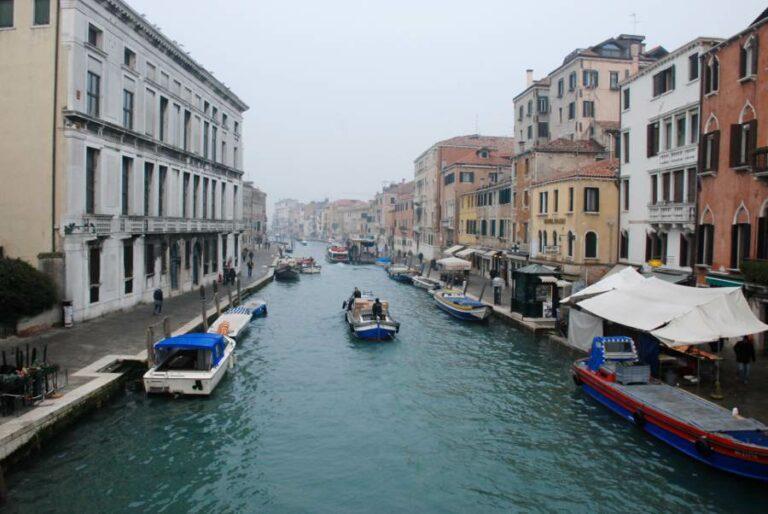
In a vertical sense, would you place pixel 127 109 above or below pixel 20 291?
above

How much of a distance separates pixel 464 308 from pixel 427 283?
17.5 m

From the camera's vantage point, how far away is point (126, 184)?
27.0 metres

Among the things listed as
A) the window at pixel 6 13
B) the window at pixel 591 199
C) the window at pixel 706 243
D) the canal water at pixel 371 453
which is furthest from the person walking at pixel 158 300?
the window at pixel 706 243

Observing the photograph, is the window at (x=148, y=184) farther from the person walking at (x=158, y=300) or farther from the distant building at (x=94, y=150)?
the person walking at (x=158, y=300)

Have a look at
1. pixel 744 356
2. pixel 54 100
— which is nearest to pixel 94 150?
pixel 54 100

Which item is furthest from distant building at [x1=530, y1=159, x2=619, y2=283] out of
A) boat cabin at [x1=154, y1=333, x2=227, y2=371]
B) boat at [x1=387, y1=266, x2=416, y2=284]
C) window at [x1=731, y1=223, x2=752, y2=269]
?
boat at [x1=387, y1=266, x2=416, y2=284]

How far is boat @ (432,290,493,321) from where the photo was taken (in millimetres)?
29906

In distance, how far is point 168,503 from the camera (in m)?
10.8

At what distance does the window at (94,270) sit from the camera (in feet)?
74.6

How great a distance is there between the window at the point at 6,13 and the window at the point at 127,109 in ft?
18.0

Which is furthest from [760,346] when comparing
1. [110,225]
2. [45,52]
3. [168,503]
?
[45,52]

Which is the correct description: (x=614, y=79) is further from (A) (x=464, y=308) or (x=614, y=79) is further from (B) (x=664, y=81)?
(A) (x=464, y=308)

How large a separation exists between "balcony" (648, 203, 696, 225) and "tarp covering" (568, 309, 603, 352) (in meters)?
5.53

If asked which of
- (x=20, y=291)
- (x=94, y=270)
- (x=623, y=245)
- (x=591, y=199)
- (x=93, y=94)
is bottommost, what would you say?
(x=20, y=291)
